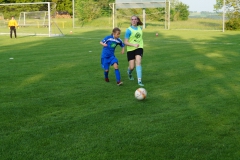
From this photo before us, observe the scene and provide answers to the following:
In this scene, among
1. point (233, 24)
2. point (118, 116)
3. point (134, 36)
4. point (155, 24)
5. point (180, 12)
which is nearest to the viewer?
point (118, 116)

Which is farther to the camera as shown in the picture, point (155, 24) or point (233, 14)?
point (155, 24)

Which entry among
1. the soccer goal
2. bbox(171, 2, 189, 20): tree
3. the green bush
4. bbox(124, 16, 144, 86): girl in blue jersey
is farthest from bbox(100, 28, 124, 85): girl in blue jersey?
bbox(171, 2, 189, 20): tree

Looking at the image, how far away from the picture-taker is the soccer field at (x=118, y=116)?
197 inches

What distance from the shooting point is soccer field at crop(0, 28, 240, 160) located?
500cm

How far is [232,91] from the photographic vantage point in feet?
28.9

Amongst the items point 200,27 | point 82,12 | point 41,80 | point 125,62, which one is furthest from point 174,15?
point 41,80

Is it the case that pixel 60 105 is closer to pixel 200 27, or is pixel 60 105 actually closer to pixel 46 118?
pixel 46 118

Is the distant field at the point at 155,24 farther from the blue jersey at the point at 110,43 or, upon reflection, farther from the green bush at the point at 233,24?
Answer: the blue jersey at the point at 110,43

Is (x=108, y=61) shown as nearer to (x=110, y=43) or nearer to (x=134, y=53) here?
(x=110, y=43)

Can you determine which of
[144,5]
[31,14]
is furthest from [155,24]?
[31,14]

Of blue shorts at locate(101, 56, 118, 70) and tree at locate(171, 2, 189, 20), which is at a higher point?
tree at locate(171, 2, 189, 20)

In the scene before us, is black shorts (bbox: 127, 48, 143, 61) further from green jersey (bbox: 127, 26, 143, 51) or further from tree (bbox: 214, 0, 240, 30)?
tree (bbox: 214, 0, 240, 30)

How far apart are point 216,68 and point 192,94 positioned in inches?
180

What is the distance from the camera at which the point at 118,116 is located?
261 inches
